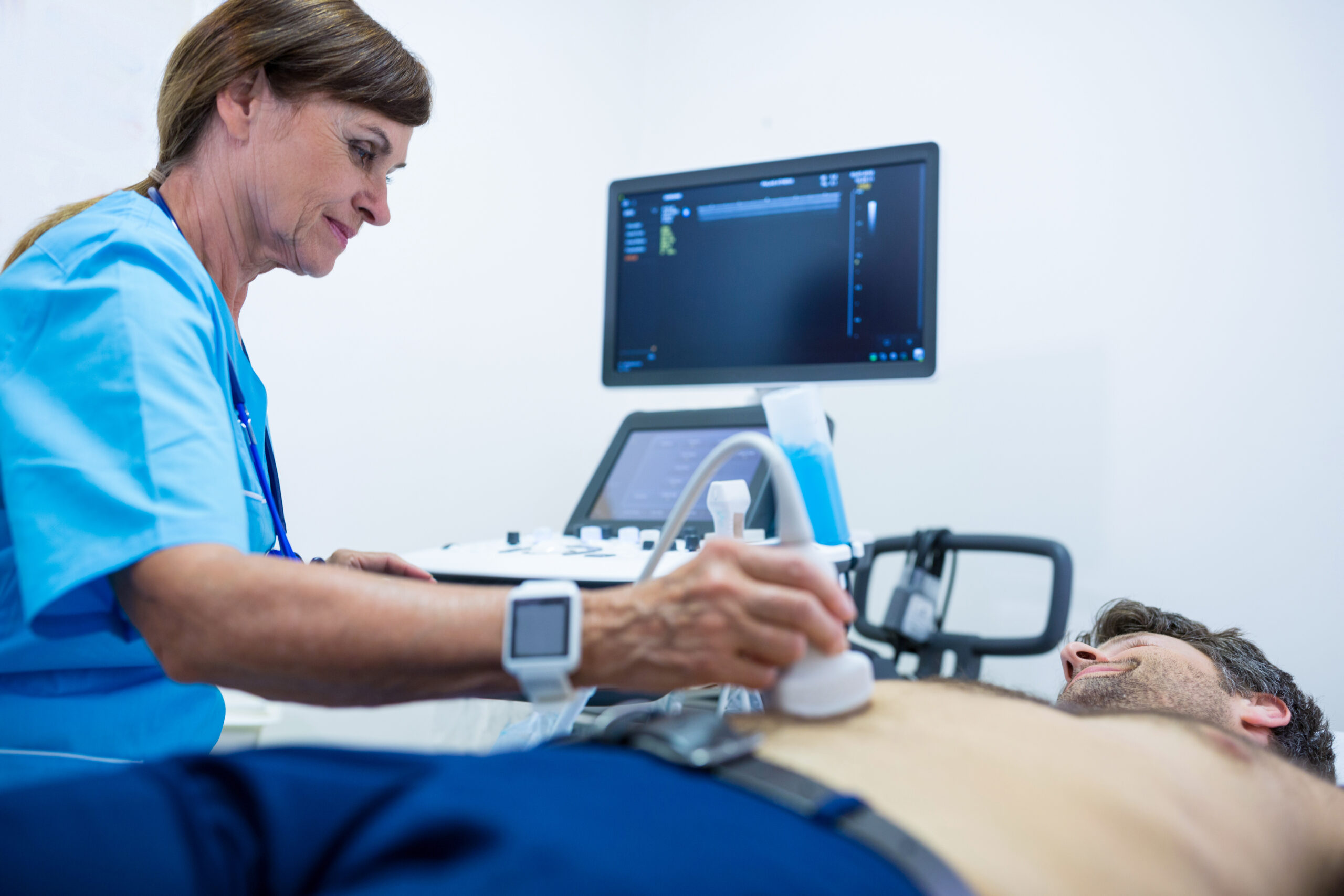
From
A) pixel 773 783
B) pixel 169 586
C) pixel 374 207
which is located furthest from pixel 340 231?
pixel 773 783

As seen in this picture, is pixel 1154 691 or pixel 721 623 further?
pixel 1154 691

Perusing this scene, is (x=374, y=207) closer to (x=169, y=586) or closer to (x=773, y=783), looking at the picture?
(x=169, y=586)

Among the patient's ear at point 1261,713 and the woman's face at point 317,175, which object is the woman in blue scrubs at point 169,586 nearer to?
the woman's face at point 317,175

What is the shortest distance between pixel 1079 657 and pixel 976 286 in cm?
106

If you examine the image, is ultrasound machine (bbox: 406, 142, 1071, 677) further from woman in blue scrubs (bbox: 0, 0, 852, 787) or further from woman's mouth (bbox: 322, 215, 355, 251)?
woman in blue scrubs (bbox: 0, 0, 852, 787)

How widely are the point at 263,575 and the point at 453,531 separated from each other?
4.54ft

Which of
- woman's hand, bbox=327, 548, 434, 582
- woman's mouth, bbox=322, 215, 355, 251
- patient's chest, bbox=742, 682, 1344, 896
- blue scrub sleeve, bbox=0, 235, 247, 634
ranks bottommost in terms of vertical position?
patient's chest, bbox=742, 682, 1344, 896

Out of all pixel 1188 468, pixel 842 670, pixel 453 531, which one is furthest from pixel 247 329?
pixel 1188 468

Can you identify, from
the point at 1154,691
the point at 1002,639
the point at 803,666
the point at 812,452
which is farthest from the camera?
the point at 1002,639

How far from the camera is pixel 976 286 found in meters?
2.04

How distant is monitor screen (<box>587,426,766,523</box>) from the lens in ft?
5.25

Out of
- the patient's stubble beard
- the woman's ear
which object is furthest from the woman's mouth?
the patient's stubble beard

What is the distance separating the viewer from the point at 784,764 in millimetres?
593

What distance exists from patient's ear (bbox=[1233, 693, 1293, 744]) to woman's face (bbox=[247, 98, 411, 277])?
1.34m
